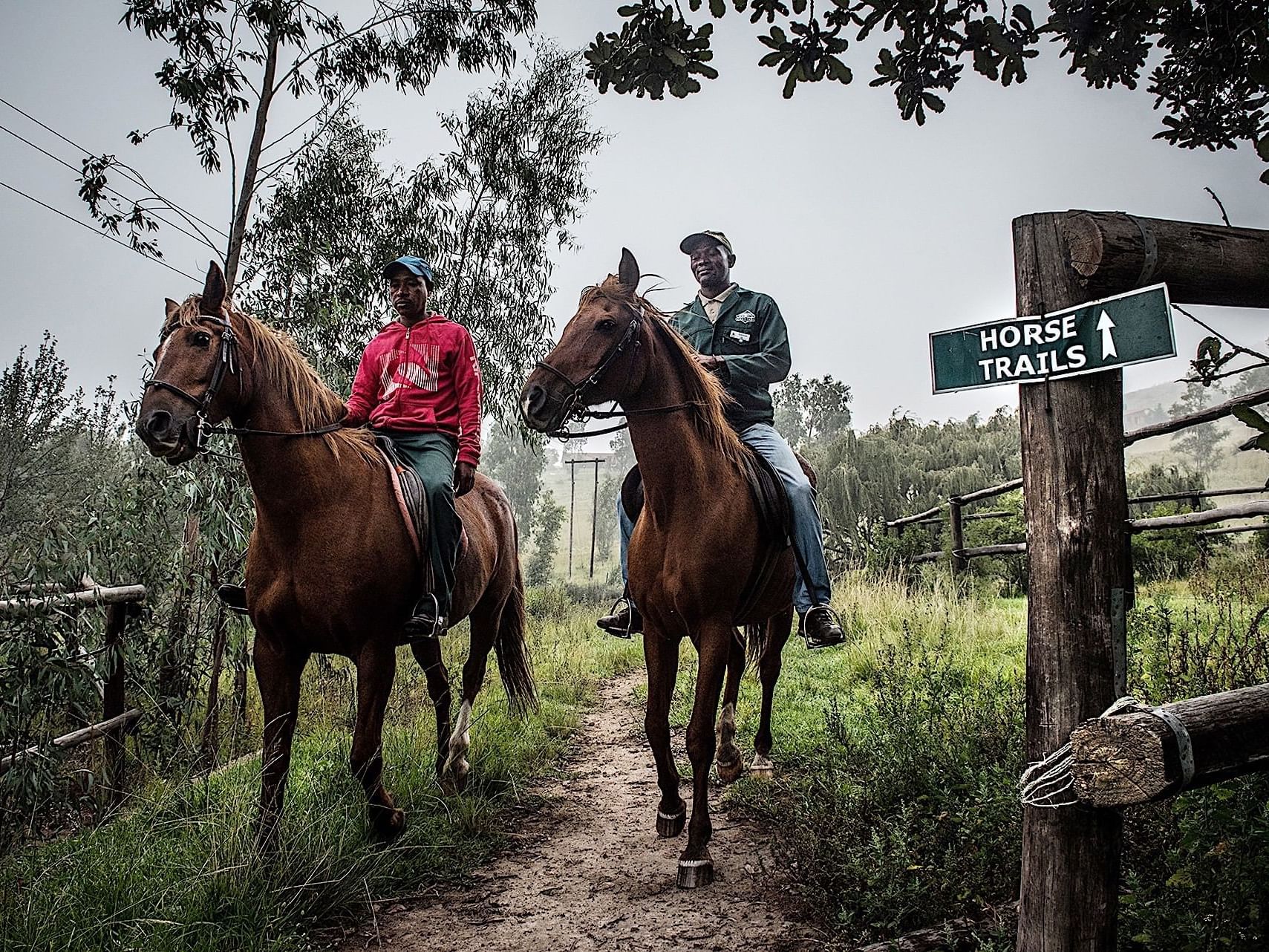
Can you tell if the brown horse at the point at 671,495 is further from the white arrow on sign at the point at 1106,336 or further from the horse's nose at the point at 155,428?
the white arrow on sign at the point at 1106,336

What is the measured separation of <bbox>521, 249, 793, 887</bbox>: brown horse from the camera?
378 centimetres

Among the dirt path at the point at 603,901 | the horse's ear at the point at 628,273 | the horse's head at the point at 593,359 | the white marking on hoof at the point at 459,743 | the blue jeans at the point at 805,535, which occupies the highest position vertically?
the horse's ear at the point at 628,273

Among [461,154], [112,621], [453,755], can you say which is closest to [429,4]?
[461,154]

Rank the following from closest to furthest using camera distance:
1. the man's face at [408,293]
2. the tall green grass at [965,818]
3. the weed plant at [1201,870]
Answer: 1. the weed plant at [1201,870]
2. the tall green grass at [965,818]
3. the man's face at [408,293]

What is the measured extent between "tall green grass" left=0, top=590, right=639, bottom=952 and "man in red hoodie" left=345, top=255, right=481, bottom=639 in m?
1.09

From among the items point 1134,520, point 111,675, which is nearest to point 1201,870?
point 111,675

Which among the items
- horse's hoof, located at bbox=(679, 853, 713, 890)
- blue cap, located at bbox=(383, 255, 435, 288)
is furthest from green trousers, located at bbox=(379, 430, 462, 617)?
horse's hoof, located at bbox=(679, 853, 713, 890)

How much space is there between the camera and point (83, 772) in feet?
15.5

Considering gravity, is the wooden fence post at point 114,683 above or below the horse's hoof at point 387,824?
above

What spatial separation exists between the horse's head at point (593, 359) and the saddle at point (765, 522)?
2.19ft

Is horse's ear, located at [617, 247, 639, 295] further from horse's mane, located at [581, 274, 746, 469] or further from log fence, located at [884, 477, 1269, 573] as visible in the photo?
log fence, located at [884, 477, 1269, 573]

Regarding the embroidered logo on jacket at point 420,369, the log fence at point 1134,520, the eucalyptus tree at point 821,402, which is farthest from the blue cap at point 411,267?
the eucalyptus tree at point 821,402

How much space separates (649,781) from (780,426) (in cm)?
5923

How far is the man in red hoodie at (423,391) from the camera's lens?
4.48 m
